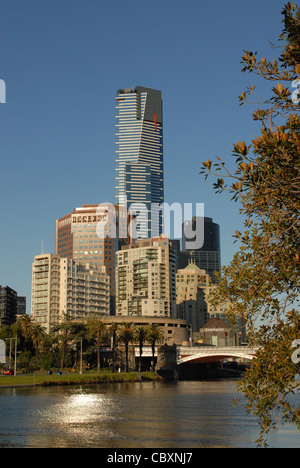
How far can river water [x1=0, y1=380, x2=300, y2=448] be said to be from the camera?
48.3 metres

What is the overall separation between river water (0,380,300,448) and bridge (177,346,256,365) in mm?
74765

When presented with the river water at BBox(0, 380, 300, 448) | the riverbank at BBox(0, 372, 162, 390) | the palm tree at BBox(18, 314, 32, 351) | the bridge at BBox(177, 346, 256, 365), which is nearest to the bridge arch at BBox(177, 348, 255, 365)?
the bridge at BBox(177, 346, 256, 365)

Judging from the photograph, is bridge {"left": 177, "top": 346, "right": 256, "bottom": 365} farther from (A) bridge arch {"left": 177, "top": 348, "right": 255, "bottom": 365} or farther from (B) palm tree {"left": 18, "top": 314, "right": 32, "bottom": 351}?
(B) palm tree {"left": 18, "top": 314, "right": 32, "bottom": 351}

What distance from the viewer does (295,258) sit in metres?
20.2

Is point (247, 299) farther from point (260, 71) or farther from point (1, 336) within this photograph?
point (1, 336)

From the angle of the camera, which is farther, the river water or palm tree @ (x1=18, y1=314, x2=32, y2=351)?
A: palm tree @ (x1=18, y1=314, x2=32, y2=351)

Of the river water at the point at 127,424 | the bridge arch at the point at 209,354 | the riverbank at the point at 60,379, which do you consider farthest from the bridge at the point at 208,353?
the river water at the point at 127,424

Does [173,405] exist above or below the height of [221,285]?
below

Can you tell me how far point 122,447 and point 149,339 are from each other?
130486mm

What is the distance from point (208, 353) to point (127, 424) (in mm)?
117216

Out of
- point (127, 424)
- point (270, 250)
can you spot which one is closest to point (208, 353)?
point (127, 424)

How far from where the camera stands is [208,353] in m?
174
